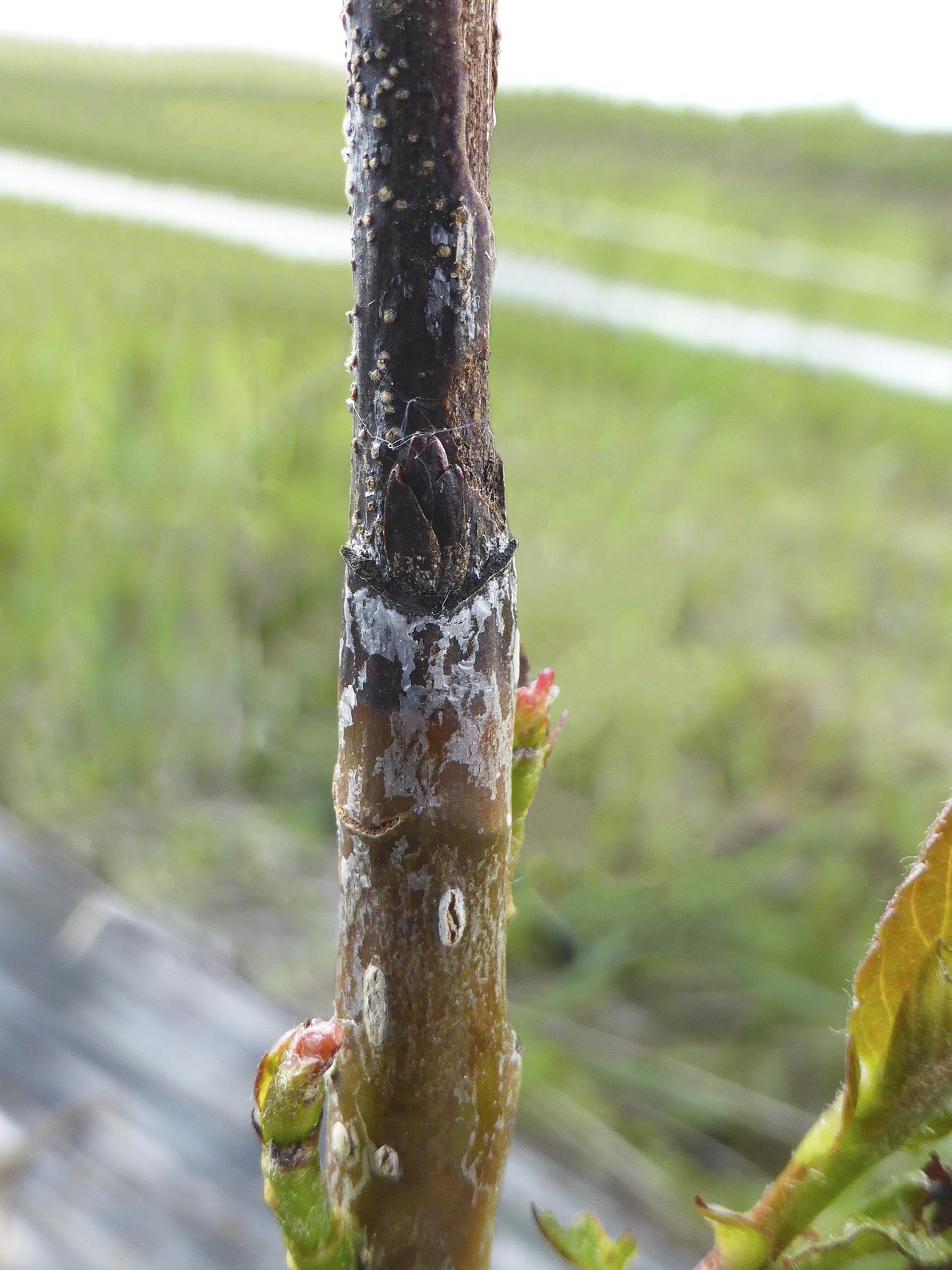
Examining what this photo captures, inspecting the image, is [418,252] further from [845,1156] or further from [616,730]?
[616,730]

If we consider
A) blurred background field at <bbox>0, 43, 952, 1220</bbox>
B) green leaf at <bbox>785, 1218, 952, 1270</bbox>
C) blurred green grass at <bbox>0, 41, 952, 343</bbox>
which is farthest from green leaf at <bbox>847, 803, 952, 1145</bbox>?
blurred green grass at <bbox>0, 41, 952, 343</bbox>

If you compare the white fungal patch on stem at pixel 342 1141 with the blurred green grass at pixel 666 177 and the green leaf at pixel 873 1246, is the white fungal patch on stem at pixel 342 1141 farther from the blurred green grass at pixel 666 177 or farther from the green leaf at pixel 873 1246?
the blurred green grass at pixel 666 177

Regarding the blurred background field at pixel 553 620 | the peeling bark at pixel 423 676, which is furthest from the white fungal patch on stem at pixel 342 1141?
the blurred background field at pixel 553 620

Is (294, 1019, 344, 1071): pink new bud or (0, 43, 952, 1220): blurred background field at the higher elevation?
(294, 1019, 344, 1071): pink new bud

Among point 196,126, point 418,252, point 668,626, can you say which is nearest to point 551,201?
point 196,126

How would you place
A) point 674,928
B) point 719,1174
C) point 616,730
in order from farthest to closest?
1. point 616,730
2. point 674,928
3. point 719,1174

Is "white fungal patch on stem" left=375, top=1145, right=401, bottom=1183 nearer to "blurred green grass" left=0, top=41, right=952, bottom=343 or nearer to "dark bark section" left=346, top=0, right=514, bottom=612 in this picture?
"dark bark section" left=346, top=0, right=514, bottom=612
